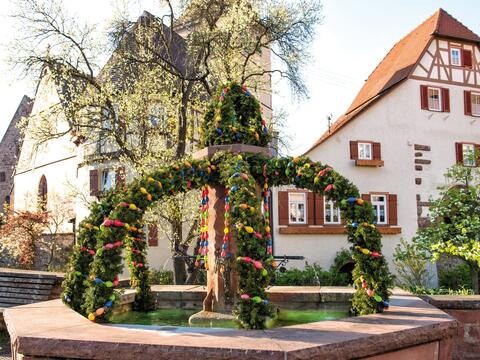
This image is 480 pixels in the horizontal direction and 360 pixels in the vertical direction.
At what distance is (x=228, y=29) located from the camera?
1377 cm

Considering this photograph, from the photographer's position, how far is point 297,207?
18.5 m

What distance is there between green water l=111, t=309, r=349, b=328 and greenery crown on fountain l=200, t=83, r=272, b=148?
1.85m

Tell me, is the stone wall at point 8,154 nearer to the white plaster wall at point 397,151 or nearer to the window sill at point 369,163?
the white plaster wall at point 397,151

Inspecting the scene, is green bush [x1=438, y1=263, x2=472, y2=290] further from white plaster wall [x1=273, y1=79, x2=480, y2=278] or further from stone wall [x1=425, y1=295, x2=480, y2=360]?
stone wall [x1=425, y1=295, x2=480, y2=360]

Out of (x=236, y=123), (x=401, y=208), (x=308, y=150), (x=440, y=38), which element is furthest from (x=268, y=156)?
(x=440, y=38)

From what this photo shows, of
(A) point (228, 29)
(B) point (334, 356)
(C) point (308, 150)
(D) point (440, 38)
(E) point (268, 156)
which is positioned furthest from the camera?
(D) point (440, 38)

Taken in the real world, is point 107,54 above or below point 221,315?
above

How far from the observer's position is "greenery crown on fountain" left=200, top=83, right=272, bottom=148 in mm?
5691

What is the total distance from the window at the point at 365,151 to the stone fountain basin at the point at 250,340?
15.3 m

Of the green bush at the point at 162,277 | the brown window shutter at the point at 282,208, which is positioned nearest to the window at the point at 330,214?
the brown window shutter at the point at 282,208

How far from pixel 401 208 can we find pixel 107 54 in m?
11.4

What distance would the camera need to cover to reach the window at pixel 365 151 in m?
19.2

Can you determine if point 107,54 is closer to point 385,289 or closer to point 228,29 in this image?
point 228,29

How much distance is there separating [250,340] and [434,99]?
62.7ft
